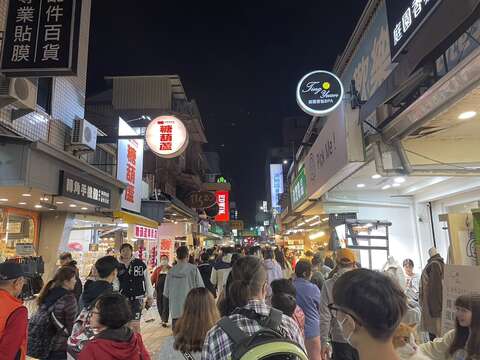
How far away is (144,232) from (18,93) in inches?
324

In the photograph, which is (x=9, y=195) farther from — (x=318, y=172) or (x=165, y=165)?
(x=165, y=165)

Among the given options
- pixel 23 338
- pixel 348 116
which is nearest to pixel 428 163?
pixel 348 116

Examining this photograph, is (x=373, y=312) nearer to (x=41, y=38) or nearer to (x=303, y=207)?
(x=41, y=38)

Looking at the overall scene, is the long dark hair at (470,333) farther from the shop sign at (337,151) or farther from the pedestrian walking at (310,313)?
the shop sign at (337,151)

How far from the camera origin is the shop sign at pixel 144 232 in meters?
13.3

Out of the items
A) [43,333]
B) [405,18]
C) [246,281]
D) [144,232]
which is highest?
[405,18]

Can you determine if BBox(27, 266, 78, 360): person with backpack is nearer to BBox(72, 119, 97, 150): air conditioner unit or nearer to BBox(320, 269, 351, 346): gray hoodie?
BBox(320, 269, 351, 346): gray hoodie

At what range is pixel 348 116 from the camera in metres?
6.76

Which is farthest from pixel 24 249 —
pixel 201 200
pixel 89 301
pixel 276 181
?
pixel 276 181

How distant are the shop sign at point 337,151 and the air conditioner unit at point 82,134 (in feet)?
21.0

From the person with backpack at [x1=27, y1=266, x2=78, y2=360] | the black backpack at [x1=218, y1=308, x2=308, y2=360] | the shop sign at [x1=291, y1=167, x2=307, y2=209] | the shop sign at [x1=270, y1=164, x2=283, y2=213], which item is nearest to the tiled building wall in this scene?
the person with backpack at [x1=27, y1=266, x2=78, y2=360]

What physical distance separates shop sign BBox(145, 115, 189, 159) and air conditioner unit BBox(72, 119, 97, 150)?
5.35ft

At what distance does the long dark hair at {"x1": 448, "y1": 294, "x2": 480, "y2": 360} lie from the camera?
9.45 ft

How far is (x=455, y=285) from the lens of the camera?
4594mm
